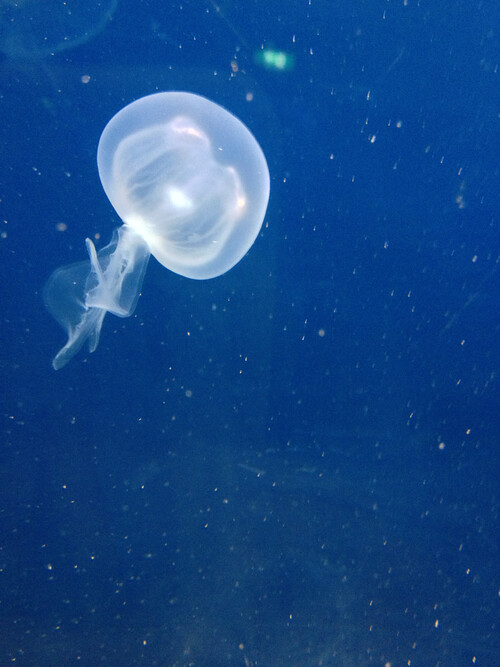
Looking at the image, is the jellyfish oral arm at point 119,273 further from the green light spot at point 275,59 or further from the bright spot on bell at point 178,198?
the green light spot at point 275,59

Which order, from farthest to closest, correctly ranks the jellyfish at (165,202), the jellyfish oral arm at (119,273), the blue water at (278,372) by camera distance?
the blue water at (278,372), the jellyfish oral arm at (119,273), the jellyfish at (165,202)

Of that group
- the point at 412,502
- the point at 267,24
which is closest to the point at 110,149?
the point at 267,24

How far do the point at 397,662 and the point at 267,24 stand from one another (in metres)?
4.60

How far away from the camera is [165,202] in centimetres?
284

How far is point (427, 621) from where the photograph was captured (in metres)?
3.44

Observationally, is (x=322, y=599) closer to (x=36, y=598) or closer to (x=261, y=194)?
(x=36, y=598)

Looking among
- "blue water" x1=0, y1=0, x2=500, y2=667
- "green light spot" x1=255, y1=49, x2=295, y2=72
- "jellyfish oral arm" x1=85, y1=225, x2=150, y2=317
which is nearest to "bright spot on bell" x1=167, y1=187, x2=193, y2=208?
"jellyfish oral arm" x1=85, y1=225, x2=150, y2=317

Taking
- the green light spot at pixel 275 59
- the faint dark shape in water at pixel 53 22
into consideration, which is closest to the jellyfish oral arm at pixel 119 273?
the faint dark shape in water at pixel 53 22

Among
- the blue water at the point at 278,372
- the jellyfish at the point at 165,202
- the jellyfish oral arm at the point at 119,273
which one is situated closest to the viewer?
the jellyfish at the point at 165,202

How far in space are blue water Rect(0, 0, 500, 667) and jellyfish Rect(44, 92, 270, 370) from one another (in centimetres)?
24

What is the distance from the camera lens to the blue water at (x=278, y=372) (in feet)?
10.5

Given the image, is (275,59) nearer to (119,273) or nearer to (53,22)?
(53,22)

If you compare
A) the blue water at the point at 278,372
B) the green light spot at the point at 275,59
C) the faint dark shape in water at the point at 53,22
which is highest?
the faint dark shape in water at the point at 53,22

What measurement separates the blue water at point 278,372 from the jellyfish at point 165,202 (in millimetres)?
238
